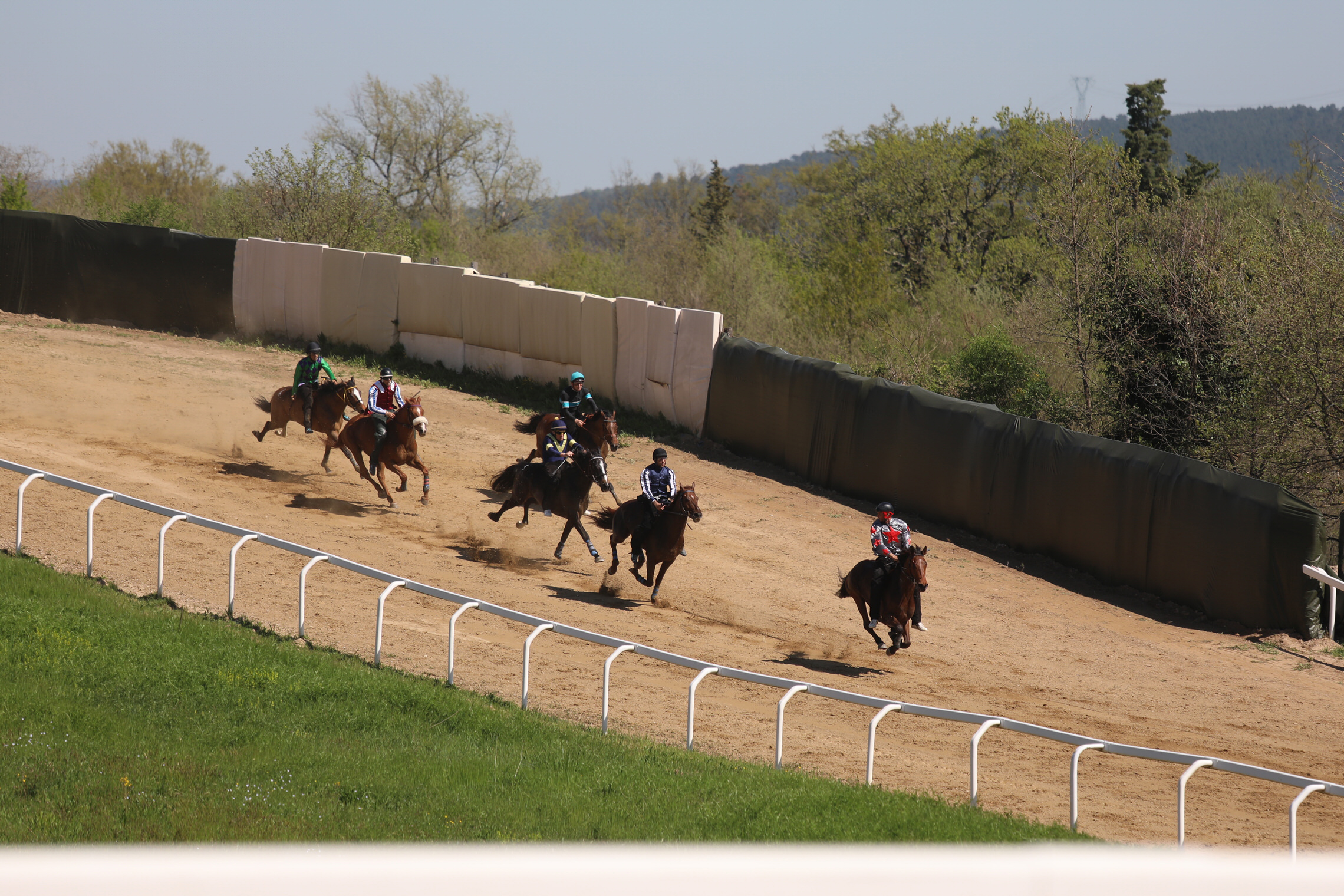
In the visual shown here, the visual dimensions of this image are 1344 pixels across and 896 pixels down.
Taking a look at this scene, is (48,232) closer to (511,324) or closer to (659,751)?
(511,324)

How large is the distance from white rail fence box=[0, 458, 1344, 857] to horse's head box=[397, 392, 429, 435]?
504 centimetres

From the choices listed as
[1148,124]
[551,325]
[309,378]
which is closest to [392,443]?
[309,378]

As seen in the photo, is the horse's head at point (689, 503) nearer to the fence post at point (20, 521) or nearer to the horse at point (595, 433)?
the horse at point (595, 433)

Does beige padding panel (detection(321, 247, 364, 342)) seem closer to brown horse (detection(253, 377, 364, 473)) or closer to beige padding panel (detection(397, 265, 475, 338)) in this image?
beige padding panel (detection(397, 265, 475, 338))

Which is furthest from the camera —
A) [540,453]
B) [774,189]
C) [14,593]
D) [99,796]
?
[774,189]

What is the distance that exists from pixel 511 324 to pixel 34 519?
14.4 m

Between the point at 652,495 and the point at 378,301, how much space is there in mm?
16382

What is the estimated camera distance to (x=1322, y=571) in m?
14.1

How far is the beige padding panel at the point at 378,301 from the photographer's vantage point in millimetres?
28000

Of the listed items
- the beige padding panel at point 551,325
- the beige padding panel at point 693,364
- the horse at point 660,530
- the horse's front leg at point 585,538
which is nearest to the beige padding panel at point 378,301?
the beige padding panel at point 551,325

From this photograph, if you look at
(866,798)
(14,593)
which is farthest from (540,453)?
(866,798)

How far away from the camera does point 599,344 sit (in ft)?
83.8

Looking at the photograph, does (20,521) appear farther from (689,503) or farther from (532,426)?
(532,426)

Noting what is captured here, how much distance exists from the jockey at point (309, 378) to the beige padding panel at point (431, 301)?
8.63 m
